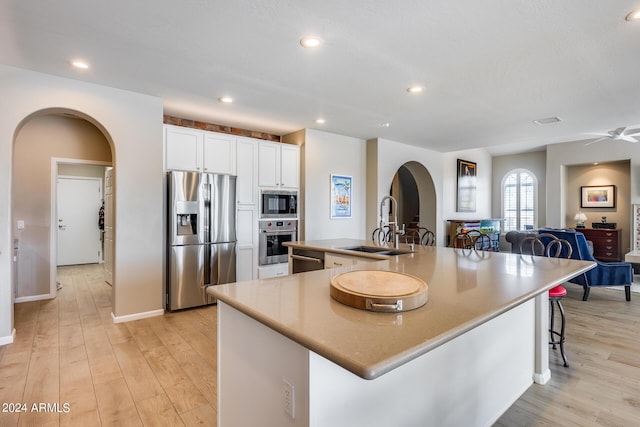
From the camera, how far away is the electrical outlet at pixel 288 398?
107cm

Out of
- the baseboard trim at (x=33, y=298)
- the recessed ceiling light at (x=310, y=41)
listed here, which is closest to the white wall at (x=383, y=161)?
the recessed ceiling light at (x=310, y=41)

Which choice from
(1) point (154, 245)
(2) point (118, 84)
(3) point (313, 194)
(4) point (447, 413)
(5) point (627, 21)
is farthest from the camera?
(3) point (313, 194)

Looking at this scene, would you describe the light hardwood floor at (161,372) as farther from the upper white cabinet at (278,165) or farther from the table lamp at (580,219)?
the table lamp at (580,219)

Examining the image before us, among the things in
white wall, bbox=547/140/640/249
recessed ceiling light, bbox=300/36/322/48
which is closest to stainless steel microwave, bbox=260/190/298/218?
recessed ceiling light, bbox=300/36/322/48

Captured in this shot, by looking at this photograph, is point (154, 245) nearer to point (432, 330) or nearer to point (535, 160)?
point (432, 330)

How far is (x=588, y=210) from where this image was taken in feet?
26.0

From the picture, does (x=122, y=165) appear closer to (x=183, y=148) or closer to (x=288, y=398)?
(x=183, y=148)

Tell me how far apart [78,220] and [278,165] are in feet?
16.8

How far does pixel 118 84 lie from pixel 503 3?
3467 mm

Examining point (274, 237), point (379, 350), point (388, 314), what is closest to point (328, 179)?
point (274, 237)

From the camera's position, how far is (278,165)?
5.03 m

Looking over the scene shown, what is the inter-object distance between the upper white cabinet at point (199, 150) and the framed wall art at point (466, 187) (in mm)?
6296

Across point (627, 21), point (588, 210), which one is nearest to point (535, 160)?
point (588, 210)

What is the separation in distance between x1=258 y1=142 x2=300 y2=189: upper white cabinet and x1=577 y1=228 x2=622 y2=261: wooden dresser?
22.7 feet
